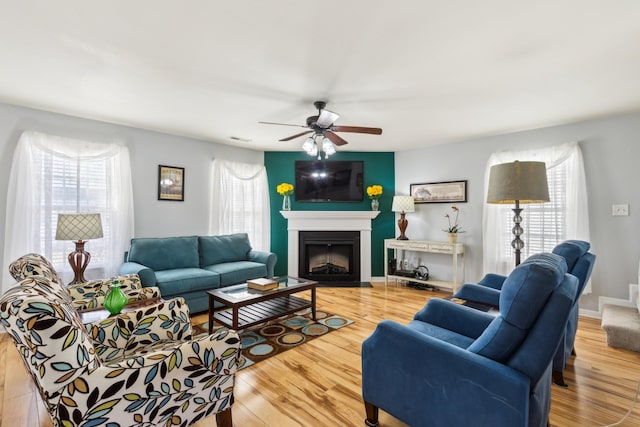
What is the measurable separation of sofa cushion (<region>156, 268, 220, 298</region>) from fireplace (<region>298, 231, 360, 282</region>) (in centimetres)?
183

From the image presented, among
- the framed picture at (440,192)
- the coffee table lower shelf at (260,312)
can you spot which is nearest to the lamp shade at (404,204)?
the framed picture at (440,192)

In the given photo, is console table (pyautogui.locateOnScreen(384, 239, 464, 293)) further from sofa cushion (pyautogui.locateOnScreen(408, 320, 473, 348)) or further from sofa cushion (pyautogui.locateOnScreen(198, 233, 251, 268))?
sofa cushion (pyautogui.locateOnScreen(408, 320, 473, 348))

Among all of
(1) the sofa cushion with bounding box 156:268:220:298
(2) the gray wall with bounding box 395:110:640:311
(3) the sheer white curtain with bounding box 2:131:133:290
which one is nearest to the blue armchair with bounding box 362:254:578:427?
(1) the sofa cushion with bounding box 156:268:220:298

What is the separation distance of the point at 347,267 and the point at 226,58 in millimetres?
3873

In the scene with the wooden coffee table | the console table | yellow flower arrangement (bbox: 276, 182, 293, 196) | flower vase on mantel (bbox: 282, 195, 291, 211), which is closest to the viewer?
the wooden coffee table

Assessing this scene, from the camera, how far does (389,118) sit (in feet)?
11.3

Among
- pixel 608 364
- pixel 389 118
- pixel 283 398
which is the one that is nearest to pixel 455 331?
pixel 283 398

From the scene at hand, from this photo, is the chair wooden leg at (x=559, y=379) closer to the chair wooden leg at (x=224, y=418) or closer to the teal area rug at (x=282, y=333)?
the teal area rug at (x=282, y=333)

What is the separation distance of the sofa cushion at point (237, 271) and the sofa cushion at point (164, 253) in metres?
0.30

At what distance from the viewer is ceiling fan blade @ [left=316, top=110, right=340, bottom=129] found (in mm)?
2654

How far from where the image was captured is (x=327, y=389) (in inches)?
79.0

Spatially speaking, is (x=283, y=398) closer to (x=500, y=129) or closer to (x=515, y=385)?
(x=515, y=385)

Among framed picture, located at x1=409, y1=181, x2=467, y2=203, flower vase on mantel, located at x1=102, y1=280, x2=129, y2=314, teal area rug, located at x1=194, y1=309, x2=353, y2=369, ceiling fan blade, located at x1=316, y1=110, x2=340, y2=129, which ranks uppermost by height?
ceiling fan blade, located at x1=316, y1=110, x2=340, y2=129

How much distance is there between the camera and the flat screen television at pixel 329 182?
5.18 meters
